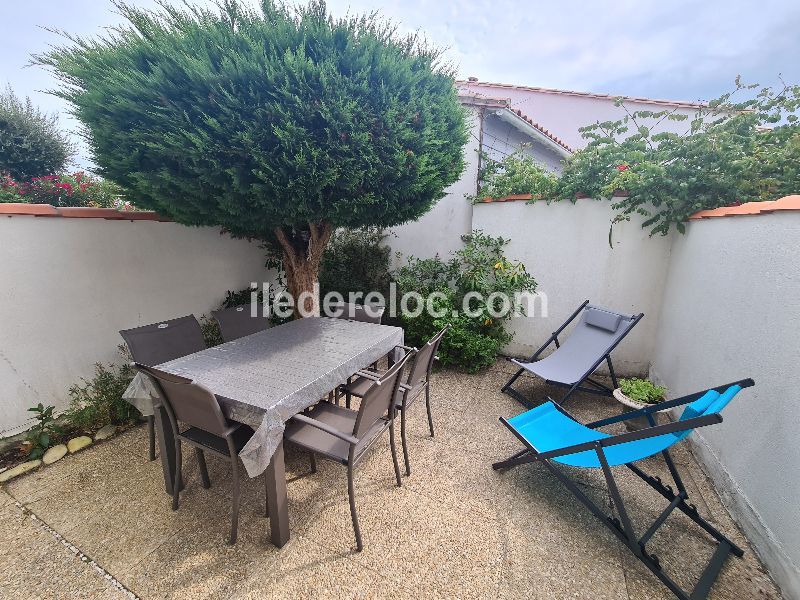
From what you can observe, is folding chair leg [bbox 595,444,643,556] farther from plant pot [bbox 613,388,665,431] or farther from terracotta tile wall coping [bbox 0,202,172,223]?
terracotta tile wall coping [bbox 0,202,172,223]

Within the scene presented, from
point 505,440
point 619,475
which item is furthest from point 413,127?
point 619,475

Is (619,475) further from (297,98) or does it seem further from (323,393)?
(297,98)

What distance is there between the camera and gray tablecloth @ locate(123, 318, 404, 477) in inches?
76.9

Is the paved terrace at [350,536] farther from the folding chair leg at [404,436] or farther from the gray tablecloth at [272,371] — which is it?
the gray tablecloth at [272,371]

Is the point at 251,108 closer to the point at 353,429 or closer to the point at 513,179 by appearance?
the point at 353,429

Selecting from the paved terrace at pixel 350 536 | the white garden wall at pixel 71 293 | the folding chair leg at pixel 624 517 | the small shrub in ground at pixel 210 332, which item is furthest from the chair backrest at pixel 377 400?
the white garden wall at pixel 71 293

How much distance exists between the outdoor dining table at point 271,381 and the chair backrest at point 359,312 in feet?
2.07

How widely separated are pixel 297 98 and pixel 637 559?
430 cm

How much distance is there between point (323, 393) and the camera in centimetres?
240

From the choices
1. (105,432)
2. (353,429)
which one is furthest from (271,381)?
(105,432)

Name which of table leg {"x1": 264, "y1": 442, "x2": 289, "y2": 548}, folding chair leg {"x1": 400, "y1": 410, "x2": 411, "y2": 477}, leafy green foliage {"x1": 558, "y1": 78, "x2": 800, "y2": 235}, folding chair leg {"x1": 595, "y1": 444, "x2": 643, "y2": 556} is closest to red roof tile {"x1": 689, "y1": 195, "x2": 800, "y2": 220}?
leafy green foliage {"x1": 558, "y1": 78, "x2": 800, "y2": 235}

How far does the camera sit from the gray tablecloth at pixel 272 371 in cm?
195

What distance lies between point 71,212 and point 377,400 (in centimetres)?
388

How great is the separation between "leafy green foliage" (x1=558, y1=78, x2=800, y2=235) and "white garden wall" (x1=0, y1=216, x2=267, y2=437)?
604 centimetres
